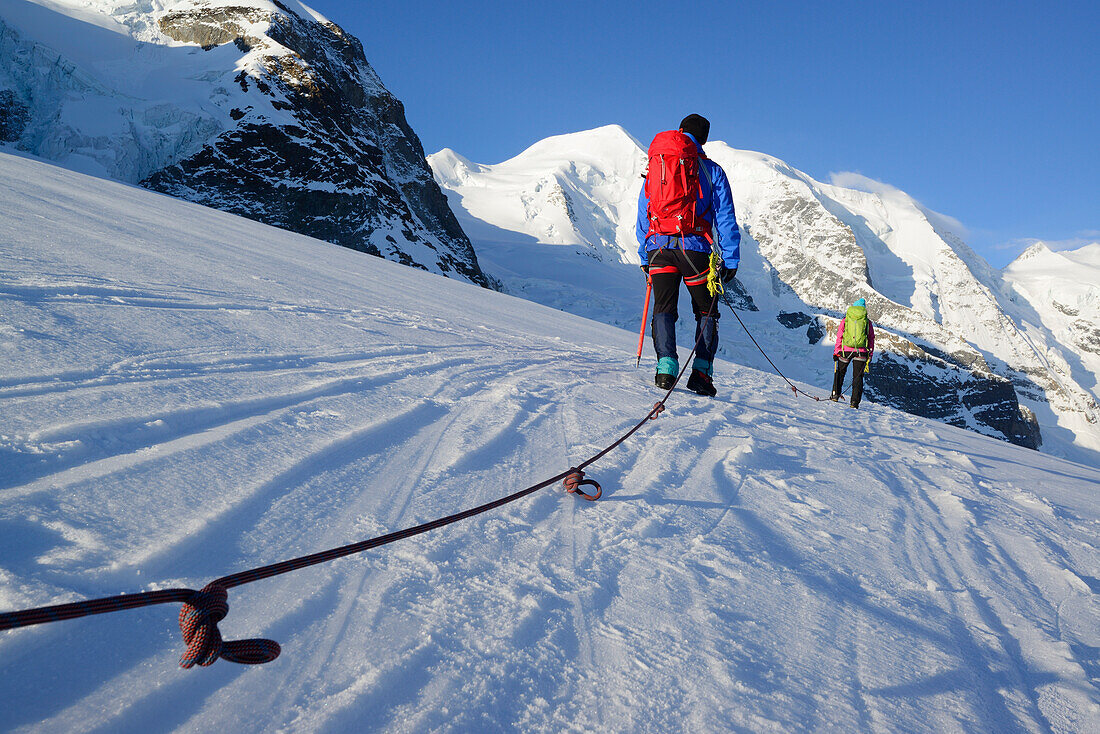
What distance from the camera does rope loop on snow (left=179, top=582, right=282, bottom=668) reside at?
2.63 ft

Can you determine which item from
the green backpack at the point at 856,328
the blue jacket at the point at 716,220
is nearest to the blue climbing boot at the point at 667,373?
the blue jacket at the point at 716,220

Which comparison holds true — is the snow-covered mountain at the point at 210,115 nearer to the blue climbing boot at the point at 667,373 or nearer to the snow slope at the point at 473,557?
the blue climbing boot at the point at 667,373

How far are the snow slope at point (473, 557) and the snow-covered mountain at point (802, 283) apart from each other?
47.9m

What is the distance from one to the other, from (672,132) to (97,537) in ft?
13.6

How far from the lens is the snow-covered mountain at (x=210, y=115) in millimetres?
41875

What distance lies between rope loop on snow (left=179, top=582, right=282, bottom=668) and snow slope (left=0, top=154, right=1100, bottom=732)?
0.08 m

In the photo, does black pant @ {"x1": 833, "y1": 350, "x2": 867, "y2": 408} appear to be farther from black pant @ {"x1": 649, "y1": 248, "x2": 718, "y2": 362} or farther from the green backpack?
black pant @ {"x1": 649, "y1": 248, "x2": 718, "y2": 362}

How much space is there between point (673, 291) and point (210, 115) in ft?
194

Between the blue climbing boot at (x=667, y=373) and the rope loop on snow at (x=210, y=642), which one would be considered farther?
the blue climbing boot at (x=667, y=373)

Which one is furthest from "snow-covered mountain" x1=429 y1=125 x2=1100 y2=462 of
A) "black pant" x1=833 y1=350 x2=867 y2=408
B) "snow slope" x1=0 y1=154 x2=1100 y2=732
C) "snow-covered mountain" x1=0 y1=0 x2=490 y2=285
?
"snow slope" x1=0 y1=154 x2=1100 y2=732

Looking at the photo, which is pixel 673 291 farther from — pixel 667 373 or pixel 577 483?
pixel 577 483

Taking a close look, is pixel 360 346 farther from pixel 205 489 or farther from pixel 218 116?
pixel 218 116

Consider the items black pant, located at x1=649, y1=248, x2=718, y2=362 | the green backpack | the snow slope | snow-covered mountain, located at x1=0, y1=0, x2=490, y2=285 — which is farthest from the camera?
snow-covered mountain, located at x1=0, y1=0, x2=490, y2=285

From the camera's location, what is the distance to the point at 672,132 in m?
4.14
